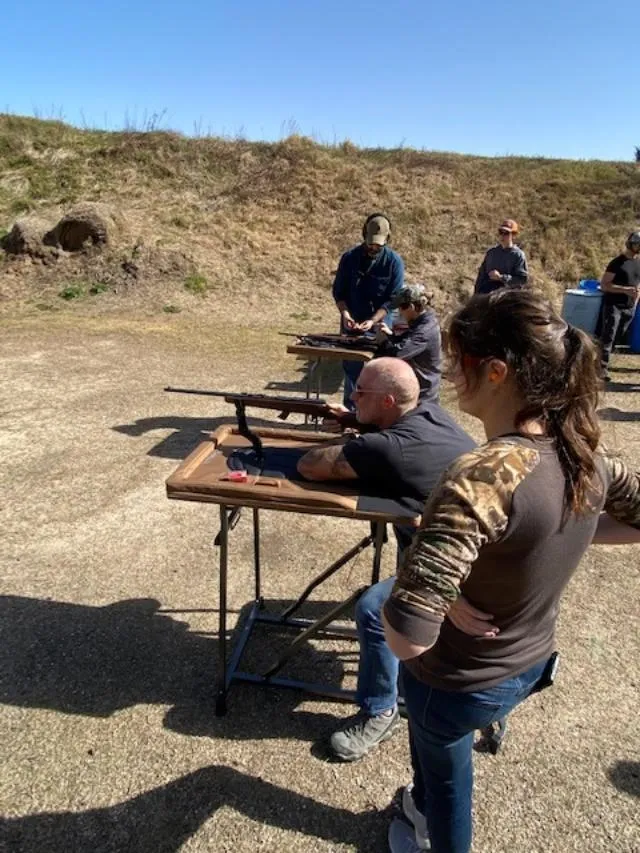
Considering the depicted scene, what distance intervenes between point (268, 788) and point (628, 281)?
754 centimetres

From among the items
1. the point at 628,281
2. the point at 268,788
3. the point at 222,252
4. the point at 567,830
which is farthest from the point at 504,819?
the point at 222,252

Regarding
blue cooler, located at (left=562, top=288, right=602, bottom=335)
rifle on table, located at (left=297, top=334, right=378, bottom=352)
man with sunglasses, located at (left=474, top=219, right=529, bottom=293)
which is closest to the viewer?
rifle on table, located at (left=297, top=334, right=378, bottom=352)

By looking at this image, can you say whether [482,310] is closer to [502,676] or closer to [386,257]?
[502,676]

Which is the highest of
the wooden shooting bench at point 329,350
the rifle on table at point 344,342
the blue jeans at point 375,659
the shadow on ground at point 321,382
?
the rifle on table at point 344,342

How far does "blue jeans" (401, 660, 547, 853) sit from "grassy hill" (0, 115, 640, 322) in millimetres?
12100

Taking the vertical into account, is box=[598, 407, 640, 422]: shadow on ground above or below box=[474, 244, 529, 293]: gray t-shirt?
below

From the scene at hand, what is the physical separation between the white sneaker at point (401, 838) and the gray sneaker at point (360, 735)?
346 mm

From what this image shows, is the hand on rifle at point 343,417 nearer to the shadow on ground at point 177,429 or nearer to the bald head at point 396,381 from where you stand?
the bald head at point 396,381

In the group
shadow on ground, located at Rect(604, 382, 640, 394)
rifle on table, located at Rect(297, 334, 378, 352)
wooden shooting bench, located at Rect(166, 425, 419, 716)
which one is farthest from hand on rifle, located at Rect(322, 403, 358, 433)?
shadow on ground, located at Rect(604, 382, 640, 394)

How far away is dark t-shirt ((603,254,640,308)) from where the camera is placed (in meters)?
7.76

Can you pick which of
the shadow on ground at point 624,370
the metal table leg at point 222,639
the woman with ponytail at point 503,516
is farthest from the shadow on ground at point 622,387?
the woman with ponytail at point 503,516

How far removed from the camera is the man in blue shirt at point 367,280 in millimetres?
5672

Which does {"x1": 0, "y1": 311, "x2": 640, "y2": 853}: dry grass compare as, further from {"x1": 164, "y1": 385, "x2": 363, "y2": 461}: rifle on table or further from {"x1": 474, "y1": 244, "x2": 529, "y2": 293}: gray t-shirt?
{"x1": 474, "y1": 244, "x2": 529, "y2": 293}: gray t-shirt

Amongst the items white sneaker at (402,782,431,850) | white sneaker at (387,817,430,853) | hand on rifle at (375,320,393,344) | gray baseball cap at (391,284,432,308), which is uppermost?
gray baseball cap at (391,284,432,308)
